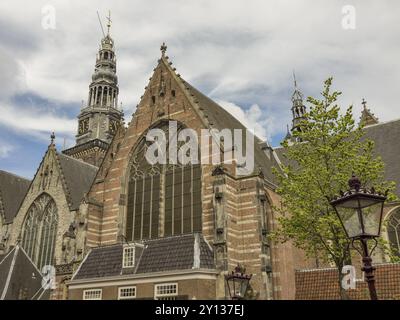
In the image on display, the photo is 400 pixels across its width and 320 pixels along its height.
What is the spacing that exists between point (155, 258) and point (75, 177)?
679 inches

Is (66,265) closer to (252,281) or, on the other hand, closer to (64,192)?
(64,192)

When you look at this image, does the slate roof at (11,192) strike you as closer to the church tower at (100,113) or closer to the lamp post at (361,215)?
the church tower at (100,113)

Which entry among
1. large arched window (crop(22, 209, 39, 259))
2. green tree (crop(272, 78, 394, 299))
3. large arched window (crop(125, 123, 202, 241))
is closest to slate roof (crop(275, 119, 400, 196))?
large arched window (crop(125, 123, 202, 241))

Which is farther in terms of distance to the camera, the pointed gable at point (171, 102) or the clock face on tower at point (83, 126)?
the clock face on tower at point (83, 126)

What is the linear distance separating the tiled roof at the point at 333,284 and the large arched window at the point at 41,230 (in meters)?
17.8

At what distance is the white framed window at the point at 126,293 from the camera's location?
18.7m

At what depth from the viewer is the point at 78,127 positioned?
5200cm

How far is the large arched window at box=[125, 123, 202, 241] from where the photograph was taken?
21953 millimetres

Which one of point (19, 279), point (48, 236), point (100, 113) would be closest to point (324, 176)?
point (19, 279)

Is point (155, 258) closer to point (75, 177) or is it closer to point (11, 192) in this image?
point (75, 177)

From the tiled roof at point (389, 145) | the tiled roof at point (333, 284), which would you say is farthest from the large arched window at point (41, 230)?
the tiled roof at point (389, 145)

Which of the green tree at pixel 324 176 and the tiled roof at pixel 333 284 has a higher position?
the green tree at pixel 324 176
